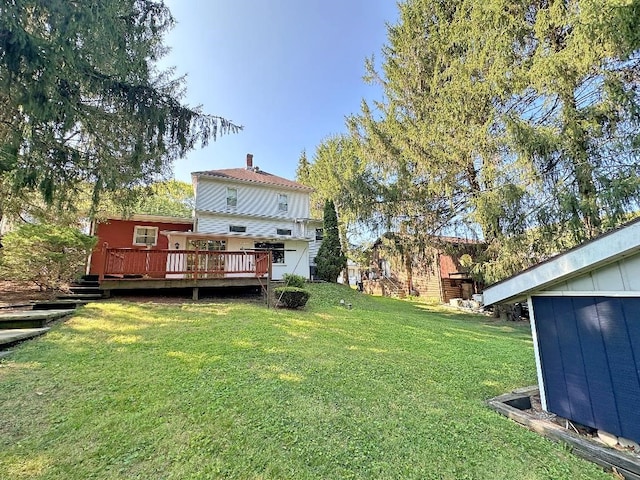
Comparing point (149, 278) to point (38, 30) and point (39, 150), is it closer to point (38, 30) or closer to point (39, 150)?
point (39, 150)

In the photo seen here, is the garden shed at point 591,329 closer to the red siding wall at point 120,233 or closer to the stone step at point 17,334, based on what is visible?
the stone step at point 17,334

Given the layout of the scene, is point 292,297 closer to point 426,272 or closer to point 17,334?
point 17,334

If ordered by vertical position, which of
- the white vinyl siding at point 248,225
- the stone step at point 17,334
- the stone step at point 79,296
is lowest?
the stone step at point 17,334

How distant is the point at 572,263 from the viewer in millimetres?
3350

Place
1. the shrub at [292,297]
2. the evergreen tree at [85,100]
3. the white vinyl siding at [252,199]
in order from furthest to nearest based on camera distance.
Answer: the white vinyl siding at [252,199], the shrub at [292,297], the evergreen tree at [85,100]

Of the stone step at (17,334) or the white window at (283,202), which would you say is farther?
the white window at (283,202)

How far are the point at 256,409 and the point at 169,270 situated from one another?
822 cm

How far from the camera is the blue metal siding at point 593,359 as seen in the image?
300cm

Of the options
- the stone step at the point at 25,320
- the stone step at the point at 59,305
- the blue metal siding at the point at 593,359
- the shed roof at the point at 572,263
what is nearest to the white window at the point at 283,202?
the stone step at the point at 59,305

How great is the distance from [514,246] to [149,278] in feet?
38.9

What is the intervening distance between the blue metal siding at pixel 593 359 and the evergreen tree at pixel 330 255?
1286cm

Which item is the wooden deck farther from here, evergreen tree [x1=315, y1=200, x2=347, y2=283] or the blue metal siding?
the blue metal siding

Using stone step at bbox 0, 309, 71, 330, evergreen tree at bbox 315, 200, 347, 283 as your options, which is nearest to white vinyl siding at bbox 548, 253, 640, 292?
stone step at bbox 0, 309, 71, 330

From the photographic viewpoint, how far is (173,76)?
8.79m
